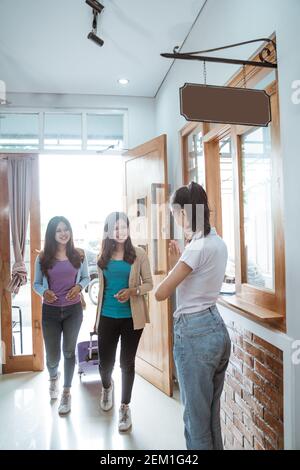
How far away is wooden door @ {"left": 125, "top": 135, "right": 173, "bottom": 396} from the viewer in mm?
3107

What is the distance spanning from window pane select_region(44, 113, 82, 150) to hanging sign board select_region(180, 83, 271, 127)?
9.01 ft

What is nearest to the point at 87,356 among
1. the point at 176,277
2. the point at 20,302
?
the point at 20,302

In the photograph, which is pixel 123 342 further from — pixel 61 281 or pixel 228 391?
pixel 228 391

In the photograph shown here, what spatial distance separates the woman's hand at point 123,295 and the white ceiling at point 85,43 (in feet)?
6.64

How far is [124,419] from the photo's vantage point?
8.07 ft

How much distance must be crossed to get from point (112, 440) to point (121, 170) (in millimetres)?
2720

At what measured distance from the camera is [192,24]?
2549 mm

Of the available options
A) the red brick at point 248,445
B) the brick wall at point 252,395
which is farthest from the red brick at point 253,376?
the red brick at point 248,445

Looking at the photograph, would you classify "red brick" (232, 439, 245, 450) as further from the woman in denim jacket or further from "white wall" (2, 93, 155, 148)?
"white wall" (2, 93, 155, 148)

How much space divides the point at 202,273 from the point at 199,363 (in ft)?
1.36

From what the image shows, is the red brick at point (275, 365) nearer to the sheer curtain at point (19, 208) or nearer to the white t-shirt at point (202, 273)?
the white t-shirt at point (202, 273)

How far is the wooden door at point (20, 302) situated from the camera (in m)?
3.59

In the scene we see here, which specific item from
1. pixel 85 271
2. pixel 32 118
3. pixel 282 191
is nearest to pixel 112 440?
pixel 85 271

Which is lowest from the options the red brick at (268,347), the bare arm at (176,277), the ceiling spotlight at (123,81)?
the red brick at (268,347)
